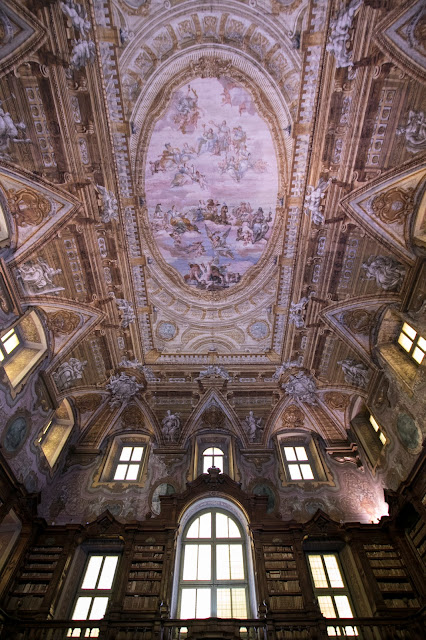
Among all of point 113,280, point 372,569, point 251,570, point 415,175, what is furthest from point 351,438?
point 113,280

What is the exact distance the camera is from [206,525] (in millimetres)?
11719

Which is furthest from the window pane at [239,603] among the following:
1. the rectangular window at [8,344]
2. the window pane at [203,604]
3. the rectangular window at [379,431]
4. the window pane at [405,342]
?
the rectangular window at [8,344]

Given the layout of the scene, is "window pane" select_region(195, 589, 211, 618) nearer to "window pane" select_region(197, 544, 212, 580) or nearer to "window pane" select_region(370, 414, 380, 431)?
"window pane" select_region(197, 544, 212, 580)

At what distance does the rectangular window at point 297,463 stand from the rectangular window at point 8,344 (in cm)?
1096

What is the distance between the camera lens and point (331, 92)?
376 inches

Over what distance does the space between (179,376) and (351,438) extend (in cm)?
768

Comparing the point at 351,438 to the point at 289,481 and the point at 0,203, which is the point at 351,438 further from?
the point at 0,203

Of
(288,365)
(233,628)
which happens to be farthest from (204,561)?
(288,365)

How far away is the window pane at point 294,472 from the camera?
13842mm

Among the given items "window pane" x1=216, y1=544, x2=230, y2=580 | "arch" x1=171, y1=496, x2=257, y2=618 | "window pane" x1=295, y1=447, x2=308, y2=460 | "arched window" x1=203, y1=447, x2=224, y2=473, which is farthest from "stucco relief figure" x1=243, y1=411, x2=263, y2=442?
"window pane" x1=216, y1=544, x2=230, y2=580

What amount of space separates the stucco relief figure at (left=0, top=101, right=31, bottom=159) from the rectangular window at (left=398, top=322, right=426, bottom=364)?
1269 cm

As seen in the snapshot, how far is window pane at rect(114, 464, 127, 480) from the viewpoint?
14003mm

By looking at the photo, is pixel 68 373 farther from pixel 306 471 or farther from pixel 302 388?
pixel 306 471

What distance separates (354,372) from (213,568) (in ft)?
27.8
